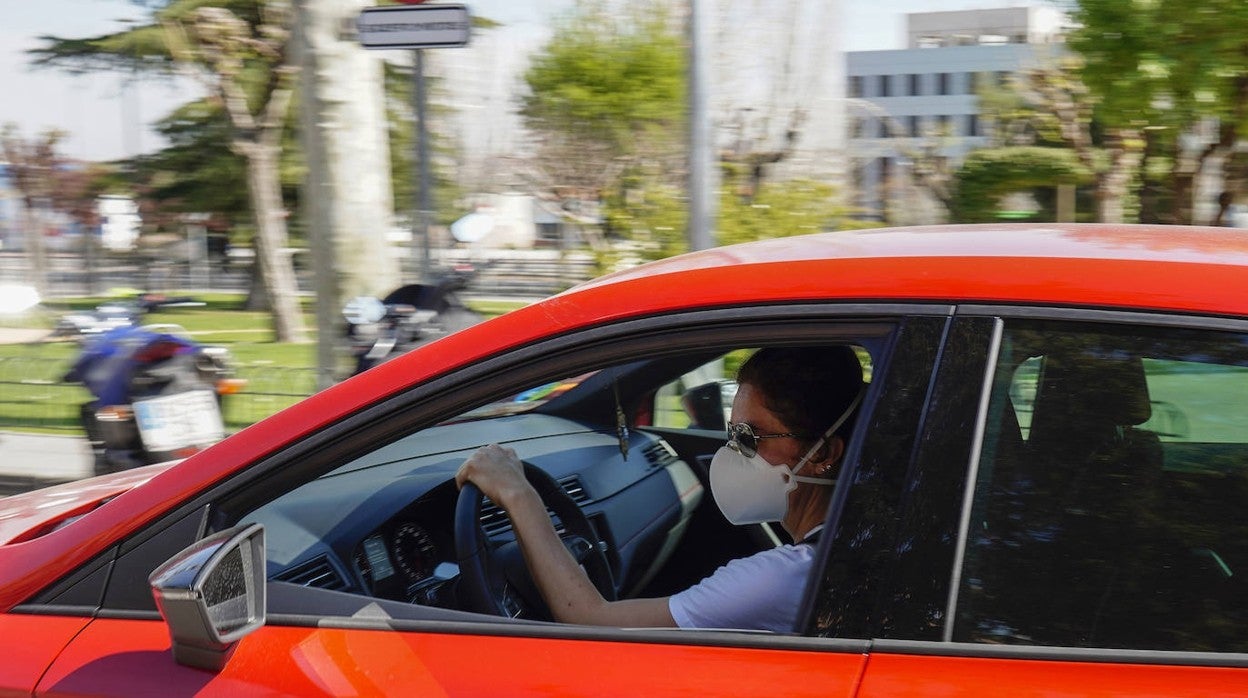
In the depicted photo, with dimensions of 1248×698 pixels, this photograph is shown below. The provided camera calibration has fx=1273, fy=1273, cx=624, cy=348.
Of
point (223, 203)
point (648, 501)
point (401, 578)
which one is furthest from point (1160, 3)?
point (223, 203)

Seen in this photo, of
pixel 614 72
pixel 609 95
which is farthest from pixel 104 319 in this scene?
pixel 609 95

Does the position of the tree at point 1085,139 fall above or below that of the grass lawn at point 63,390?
above

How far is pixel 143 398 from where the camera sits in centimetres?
597

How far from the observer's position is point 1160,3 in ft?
26.6

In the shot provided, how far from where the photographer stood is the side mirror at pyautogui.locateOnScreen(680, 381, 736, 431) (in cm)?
317

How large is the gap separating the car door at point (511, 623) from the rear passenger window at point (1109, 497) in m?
0.12

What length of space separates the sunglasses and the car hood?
1.02 metres

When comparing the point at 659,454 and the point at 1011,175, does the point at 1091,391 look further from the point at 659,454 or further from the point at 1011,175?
the point at 1011,175

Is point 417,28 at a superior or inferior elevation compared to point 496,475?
superior

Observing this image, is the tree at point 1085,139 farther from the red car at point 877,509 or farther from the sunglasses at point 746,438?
the red car at point 877,509

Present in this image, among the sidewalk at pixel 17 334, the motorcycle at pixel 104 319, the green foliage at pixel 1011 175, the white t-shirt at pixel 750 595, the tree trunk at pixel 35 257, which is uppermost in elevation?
the white t-shirt at pixel 750 595

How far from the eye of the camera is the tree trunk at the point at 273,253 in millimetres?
19672

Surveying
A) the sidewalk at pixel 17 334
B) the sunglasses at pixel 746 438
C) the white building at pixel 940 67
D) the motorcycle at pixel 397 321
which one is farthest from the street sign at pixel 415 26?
the white building at pixel 940 67

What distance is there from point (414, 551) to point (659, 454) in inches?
39.6
